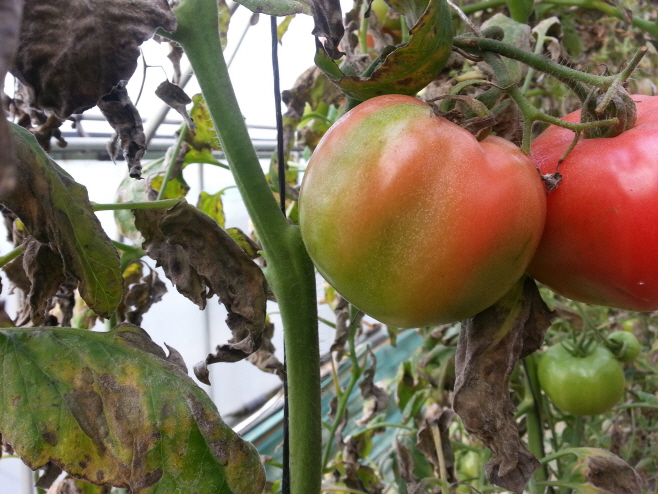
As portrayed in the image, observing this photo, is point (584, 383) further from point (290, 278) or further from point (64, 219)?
point (64, 219)

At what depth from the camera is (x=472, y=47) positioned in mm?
436

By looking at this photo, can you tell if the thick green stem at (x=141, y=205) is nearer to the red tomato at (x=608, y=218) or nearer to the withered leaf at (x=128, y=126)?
the withered leaf at (x=128, y=126)

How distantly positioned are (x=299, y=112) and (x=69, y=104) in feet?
1.47

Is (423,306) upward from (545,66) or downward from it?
downward

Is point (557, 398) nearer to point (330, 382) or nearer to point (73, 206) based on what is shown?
point (73, 206)

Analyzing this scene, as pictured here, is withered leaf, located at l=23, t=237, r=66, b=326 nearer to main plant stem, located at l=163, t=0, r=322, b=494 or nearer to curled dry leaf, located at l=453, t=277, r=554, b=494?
main plant stem, located at l=163, t=0, r=322, b=494

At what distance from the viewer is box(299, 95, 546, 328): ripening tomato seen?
357 millimetres

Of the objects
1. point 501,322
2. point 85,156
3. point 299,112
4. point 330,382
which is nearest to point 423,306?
point 501,322

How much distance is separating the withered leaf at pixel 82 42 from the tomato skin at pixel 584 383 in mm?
879

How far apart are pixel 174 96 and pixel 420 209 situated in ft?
0.92

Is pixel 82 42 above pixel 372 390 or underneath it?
above

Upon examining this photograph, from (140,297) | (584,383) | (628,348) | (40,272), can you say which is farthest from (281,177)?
(628,348)

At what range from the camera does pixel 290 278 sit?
0.47 metres

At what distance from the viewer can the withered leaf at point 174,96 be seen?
1.63 ft
